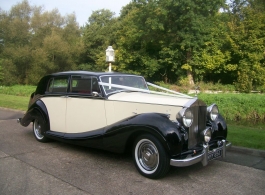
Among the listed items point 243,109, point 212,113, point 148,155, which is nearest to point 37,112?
point 148,155

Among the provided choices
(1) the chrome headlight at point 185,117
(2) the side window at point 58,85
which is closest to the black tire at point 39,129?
(2) the side window at point 58,85

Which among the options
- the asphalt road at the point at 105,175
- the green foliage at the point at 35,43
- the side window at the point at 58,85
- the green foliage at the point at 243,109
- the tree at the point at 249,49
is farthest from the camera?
the green foliage at the point at 35,43

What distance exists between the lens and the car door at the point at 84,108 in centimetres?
546

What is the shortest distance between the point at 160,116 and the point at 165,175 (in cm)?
101

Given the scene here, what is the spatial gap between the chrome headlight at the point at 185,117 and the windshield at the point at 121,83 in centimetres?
171

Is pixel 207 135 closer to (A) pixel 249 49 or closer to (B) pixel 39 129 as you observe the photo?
(B) pixel 39 129

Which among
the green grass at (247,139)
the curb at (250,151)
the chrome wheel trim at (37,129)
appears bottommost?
the curb at (250,151)

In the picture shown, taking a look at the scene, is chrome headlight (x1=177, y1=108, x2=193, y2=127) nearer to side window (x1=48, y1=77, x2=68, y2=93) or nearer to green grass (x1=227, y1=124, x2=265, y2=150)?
green grass (x1=227, y1=124, x2=265, y2=150)

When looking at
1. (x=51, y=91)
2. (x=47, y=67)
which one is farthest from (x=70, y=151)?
(x=47, y=67)

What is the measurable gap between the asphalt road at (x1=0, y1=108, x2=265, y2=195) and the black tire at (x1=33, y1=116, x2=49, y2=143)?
1.77 ft

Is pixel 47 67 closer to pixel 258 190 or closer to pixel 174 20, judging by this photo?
pixel 174 20

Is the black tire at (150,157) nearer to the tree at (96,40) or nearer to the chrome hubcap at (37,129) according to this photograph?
the chrome hubcap at (37,129)

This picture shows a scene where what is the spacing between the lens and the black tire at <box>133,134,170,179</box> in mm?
4277

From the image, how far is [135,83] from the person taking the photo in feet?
20.5
